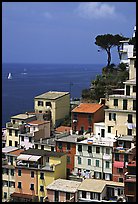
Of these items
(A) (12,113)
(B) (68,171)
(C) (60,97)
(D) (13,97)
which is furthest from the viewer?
(D) (13,97)

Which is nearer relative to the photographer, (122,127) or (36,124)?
(122,127)

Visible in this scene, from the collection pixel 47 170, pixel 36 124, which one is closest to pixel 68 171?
pixel 47 170

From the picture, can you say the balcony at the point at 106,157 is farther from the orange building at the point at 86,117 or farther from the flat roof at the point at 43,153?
the orange building at the point at 86,117

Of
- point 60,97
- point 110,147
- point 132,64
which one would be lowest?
point 110,147

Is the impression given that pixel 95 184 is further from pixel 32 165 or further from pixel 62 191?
pixel 32 165

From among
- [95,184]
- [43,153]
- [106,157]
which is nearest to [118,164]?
[106,157]

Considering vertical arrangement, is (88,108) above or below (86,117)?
above

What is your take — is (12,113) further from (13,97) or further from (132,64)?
(132,64)
